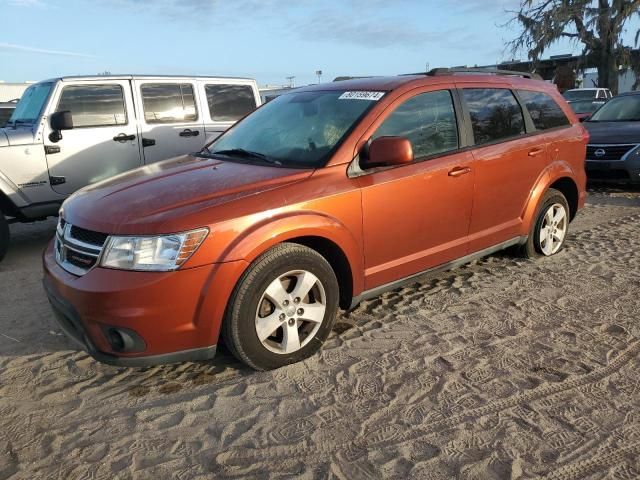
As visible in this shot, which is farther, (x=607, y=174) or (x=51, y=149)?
(x=607, y=174)

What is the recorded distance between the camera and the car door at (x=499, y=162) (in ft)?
14.0

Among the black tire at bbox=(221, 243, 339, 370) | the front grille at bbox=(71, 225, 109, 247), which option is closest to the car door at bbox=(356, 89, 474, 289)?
the black tire at bbox=(221, 243, 339, 370)

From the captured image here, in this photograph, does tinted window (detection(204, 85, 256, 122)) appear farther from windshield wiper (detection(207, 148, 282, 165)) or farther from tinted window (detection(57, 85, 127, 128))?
windshield wiper (detection(207, 148, 282, 165))

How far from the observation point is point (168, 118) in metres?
7.02

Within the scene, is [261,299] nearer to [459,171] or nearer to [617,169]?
[459,171]

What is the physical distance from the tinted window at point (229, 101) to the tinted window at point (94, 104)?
126cm

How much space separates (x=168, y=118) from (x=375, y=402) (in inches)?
209

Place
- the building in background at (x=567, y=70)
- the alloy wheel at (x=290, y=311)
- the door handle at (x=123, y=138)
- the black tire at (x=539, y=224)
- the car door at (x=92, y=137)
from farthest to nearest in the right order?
the building in background at (x=567, y=70), the door handle at (x=123, y=138), the car door at (x=92, y=137), the black tire at (x=539, y=224), the alloy wheel at (x=290, y=311)

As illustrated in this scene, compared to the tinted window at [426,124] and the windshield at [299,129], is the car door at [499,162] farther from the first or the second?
the windshield at [299,129]

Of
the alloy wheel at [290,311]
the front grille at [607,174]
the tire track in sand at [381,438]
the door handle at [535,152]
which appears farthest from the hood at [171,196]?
the front grille at [607,174]

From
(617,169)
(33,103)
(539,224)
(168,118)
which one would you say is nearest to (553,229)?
(539,224)

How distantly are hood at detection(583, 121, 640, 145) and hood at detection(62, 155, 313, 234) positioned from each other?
707 centimetres

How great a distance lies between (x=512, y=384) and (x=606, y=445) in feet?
1.97

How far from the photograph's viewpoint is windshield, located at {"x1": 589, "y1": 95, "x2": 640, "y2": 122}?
30.7 ft
